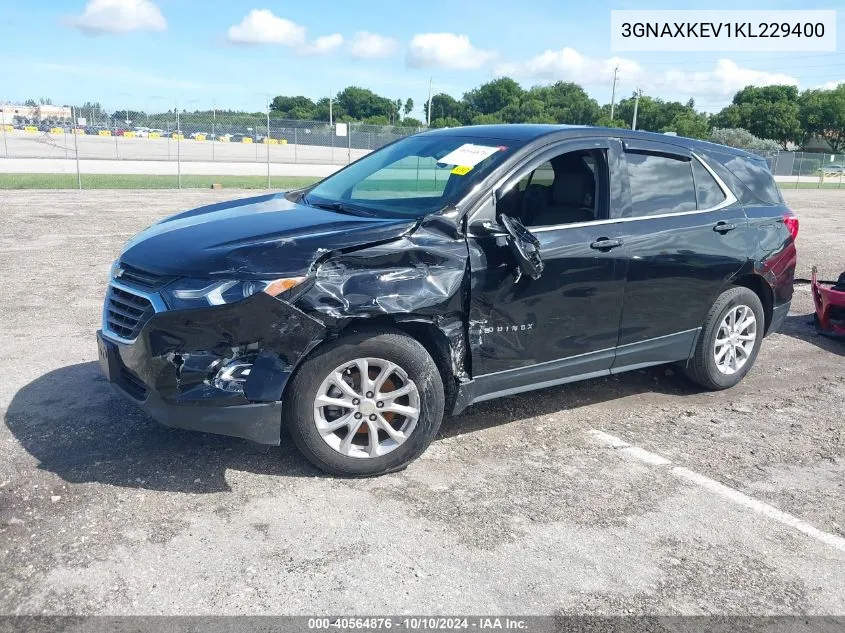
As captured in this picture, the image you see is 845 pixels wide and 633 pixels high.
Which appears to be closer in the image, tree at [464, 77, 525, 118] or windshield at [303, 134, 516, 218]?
windshield at [303, 134, 516, 218]

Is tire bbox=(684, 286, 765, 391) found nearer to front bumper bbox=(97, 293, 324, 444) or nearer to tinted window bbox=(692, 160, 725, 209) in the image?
tinted window bbox=(692, 160, 725, 209)

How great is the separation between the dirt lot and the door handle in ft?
3.88

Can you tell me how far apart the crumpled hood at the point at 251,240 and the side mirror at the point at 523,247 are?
1.80ft

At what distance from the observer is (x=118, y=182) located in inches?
960

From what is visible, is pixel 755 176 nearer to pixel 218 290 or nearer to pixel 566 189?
pixel 566 189

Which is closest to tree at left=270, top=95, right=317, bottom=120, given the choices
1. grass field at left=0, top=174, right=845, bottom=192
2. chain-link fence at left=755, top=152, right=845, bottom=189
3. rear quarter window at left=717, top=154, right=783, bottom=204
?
chain-link fence at left=755, top=152, right=845, bottom=189

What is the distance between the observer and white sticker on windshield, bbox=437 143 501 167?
458 centimetres

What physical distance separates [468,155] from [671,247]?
1.51 metres

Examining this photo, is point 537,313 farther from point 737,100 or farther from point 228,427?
point 737,100

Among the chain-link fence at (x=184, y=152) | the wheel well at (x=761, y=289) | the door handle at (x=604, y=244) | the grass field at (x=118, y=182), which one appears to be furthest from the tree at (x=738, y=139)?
the door handle at (x=604, y=244)

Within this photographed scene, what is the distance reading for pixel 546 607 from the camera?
→ 3051mm

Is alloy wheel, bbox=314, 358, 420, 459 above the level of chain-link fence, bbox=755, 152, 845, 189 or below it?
below

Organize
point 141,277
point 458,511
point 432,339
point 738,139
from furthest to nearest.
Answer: point 738,139 < point 432,339 < point 141,277 < point 458,511

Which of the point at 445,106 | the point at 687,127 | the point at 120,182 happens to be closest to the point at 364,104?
the point at 445,106
